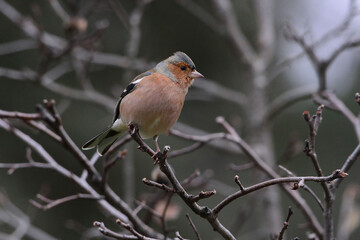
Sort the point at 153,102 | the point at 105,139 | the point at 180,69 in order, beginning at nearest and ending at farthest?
the point at 153,102 < the point at 105,139 < the point at 180,69

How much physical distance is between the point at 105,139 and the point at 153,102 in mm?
516

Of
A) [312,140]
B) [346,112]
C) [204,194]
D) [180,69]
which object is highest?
[180,69]

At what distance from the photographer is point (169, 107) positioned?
3.29 metres

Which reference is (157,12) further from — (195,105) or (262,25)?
(262,25)

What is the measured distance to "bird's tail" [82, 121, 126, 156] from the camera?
11.2 ft

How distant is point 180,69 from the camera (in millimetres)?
3688

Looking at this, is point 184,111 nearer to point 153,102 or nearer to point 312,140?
point 153,102

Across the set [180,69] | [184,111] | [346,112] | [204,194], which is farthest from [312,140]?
[184,111]

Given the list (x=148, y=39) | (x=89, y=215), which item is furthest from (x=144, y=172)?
(x=148, y=39)

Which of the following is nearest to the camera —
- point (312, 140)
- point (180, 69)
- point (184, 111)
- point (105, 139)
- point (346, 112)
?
point (312, 140)

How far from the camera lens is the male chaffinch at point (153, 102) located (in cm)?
322

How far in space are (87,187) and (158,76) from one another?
107 cm

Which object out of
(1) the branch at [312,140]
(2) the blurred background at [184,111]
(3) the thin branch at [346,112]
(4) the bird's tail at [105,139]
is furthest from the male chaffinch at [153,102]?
(2) the blurred background at [184,111]

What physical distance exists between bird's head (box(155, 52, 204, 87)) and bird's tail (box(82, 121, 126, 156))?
1.89 ft
